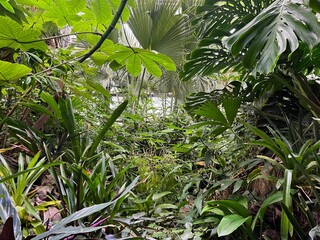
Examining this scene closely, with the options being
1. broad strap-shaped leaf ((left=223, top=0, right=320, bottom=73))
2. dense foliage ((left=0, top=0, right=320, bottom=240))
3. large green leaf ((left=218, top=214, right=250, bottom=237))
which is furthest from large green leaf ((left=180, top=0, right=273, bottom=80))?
large green leaf ((left=218, top=214, right=250, bottom=237))

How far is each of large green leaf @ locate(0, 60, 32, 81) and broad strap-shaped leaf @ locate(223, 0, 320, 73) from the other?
0.74 m

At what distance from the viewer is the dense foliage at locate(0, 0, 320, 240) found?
3.08 feet

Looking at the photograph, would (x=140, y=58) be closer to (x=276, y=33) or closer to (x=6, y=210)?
(x=276, y=33)

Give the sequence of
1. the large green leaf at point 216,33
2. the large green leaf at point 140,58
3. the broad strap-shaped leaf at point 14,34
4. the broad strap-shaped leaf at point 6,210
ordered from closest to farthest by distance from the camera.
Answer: the broad strap-shaped leaf at point 6,210, the broad strap-shaped leaf at point 14,34, the large green leaf at point 140,58, the large green leaf at point 216,33

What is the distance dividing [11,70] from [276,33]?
3.02 feet

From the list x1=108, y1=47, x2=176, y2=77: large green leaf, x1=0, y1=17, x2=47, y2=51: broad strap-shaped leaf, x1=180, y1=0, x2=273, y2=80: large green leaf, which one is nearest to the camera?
x1=0, y1=17, x2=47, y2=51: broad strap-shaped leaf

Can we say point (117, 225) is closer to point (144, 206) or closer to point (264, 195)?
point (144, 206)

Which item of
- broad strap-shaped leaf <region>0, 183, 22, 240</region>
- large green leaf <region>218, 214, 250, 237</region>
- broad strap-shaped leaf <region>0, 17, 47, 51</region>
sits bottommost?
large green leaf <region>218, 214, 250, 237</region>

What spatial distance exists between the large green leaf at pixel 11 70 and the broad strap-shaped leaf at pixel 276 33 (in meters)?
0.74

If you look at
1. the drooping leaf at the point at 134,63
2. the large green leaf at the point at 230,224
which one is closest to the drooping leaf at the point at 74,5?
the drooping leaf at the point at 134,63

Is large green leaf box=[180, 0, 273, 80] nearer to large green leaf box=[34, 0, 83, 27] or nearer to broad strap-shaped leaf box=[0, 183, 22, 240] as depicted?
large green leaf box=[34, 0, 83, 27]

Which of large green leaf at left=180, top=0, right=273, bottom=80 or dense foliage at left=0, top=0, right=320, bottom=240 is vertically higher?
large green leaf at left=180, top=0, right=273, bottom=80

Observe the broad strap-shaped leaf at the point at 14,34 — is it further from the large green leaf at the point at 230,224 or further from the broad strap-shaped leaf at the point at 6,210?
the large green leaf at the point at 230,224

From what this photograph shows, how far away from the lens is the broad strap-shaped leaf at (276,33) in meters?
0.93
